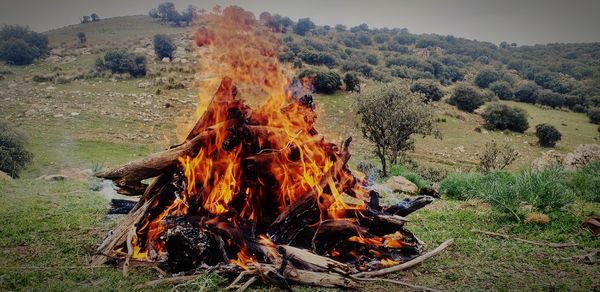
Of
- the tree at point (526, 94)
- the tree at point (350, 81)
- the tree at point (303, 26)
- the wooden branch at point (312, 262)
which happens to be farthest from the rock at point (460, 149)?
the tree at point (303, 26)

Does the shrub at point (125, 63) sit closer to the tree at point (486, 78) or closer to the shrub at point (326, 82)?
the shrub at point (326, 82)

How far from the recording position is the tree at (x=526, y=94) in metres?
72.4

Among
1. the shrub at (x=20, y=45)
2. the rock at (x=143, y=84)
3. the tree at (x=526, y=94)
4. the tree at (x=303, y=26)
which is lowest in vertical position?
the tree at (x=526, y=94)

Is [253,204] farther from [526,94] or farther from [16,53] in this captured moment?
[526,94]

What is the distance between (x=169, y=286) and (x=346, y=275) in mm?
2782

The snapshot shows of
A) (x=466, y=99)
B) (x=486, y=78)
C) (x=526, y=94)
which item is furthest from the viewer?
(x=486, y=78)

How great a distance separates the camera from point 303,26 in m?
122

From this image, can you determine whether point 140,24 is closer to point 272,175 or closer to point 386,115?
point 386,115

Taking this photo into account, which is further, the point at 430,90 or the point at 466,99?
the point at 430,90

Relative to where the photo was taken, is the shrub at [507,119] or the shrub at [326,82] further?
the shrub at [326,82]

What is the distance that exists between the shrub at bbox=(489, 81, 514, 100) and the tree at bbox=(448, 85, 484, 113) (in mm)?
16648

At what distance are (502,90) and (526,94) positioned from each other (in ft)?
13.2

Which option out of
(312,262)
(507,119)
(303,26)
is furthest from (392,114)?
(303,26)

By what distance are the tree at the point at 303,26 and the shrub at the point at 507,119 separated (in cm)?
7728
